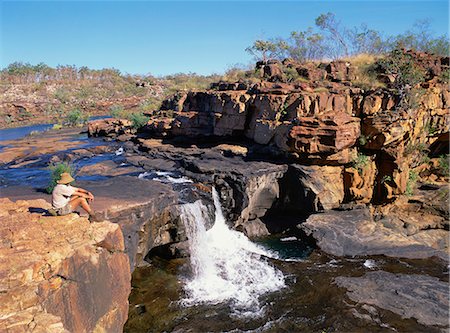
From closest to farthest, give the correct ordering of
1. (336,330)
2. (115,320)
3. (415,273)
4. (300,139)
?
(115,320) < (336,330) < (415,273) < (300,139)

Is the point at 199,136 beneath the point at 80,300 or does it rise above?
above

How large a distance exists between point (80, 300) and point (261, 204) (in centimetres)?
888

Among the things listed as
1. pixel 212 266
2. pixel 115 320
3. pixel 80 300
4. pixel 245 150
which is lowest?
pixel 212 266

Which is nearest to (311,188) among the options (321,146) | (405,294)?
(321,146)

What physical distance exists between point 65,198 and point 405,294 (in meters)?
8.37

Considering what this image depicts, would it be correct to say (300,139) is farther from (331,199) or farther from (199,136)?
(199,136)

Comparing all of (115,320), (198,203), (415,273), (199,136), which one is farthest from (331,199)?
(115,320)

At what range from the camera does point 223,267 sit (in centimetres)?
996

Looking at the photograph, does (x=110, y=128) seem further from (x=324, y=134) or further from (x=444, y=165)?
(x=444, y=165)

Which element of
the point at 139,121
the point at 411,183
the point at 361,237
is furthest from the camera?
the point at 139,121

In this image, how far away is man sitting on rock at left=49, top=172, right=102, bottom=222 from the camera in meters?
6.57

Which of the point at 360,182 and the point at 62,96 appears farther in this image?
the point at 62,96

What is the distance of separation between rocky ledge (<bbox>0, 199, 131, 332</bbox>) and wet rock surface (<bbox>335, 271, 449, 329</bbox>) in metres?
5.89

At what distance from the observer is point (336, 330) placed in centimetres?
720
